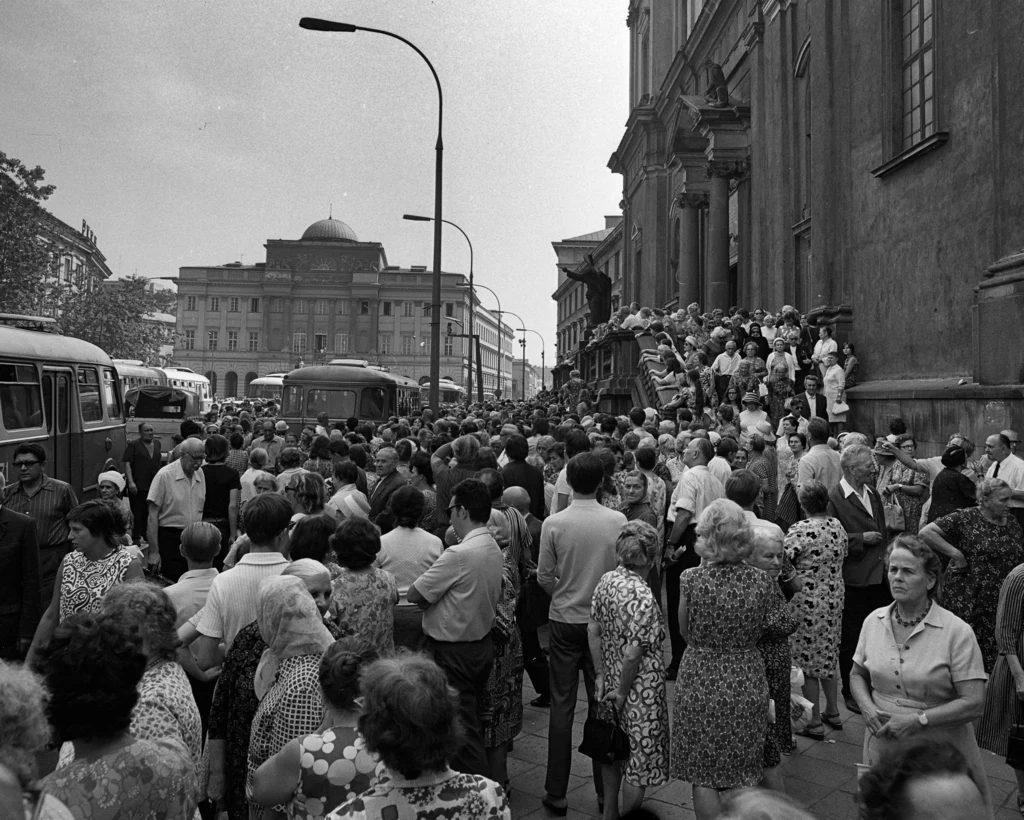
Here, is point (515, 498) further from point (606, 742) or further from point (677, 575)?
point (606, 742)

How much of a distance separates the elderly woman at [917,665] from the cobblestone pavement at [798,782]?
1.06 m

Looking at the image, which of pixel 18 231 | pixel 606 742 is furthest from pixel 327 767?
pixel 18 231

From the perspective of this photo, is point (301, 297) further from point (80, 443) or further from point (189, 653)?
point (189, 653)

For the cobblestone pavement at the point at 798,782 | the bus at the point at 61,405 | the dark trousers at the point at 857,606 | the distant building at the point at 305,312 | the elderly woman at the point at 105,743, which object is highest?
the distant building at the point at 305,312

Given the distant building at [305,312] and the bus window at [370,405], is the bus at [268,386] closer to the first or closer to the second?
the bus window at [370,405]

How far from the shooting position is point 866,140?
1497 centimetres

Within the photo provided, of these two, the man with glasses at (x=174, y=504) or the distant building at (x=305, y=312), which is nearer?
the man with glasses at (x=174, y=504)

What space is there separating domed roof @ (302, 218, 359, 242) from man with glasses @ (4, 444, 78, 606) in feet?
369

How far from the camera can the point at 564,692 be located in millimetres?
5074

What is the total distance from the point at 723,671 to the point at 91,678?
2797mm

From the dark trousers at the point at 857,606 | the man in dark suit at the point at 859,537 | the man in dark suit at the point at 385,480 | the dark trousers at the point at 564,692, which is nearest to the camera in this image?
the dark trousers at the point at 564,692

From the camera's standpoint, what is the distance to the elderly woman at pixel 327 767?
2.87 metres

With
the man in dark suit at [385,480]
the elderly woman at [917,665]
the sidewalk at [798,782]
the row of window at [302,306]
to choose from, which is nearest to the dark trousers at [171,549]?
the man in dark suit at [385,480]

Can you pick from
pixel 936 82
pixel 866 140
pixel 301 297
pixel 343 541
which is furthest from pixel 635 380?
pixel 301 297
